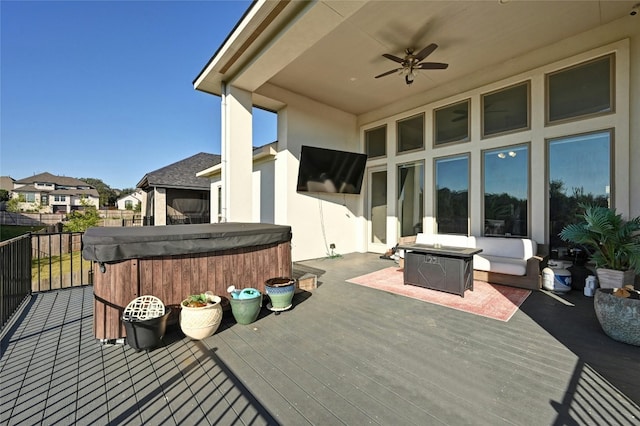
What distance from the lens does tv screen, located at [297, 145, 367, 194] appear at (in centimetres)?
675

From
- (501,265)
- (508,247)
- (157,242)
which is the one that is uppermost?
(157,242)

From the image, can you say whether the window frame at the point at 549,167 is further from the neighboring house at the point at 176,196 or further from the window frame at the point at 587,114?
the neighboring house at the point at 176,196

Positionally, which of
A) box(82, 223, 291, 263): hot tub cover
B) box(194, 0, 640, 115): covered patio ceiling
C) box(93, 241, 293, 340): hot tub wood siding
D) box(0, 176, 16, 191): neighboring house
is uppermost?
box(0, 176, 16, 191): neighboring house

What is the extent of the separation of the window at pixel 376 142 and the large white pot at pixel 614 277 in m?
5.38

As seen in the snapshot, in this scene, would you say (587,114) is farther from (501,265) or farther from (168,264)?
(168,264)

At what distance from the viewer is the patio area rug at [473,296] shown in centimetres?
353

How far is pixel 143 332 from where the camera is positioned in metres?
2.40

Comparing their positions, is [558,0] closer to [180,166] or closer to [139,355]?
[139,355]

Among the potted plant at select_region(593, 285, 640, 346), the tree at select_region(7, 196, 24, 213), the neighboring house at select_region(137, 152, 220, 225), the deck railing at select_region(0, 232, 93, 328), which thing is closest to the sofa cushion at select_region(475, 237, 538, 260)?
the potted plant at select_region(593, 285, 640, 346)

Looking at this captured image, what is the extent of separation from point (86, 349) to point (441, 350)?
3.47 metres

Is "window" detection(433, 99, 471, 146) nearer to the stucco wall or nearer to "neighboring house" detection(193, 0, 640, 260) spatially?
"neighboring house" detection(193, 0, 640, 260)

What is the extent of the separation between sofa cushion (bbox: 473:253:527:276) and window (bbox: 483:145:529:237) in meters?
0.94

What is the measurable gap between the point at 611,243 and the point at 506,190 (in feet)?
7.64

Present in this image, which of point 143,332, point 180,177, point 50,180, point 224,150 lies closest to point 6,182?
point 50,180
